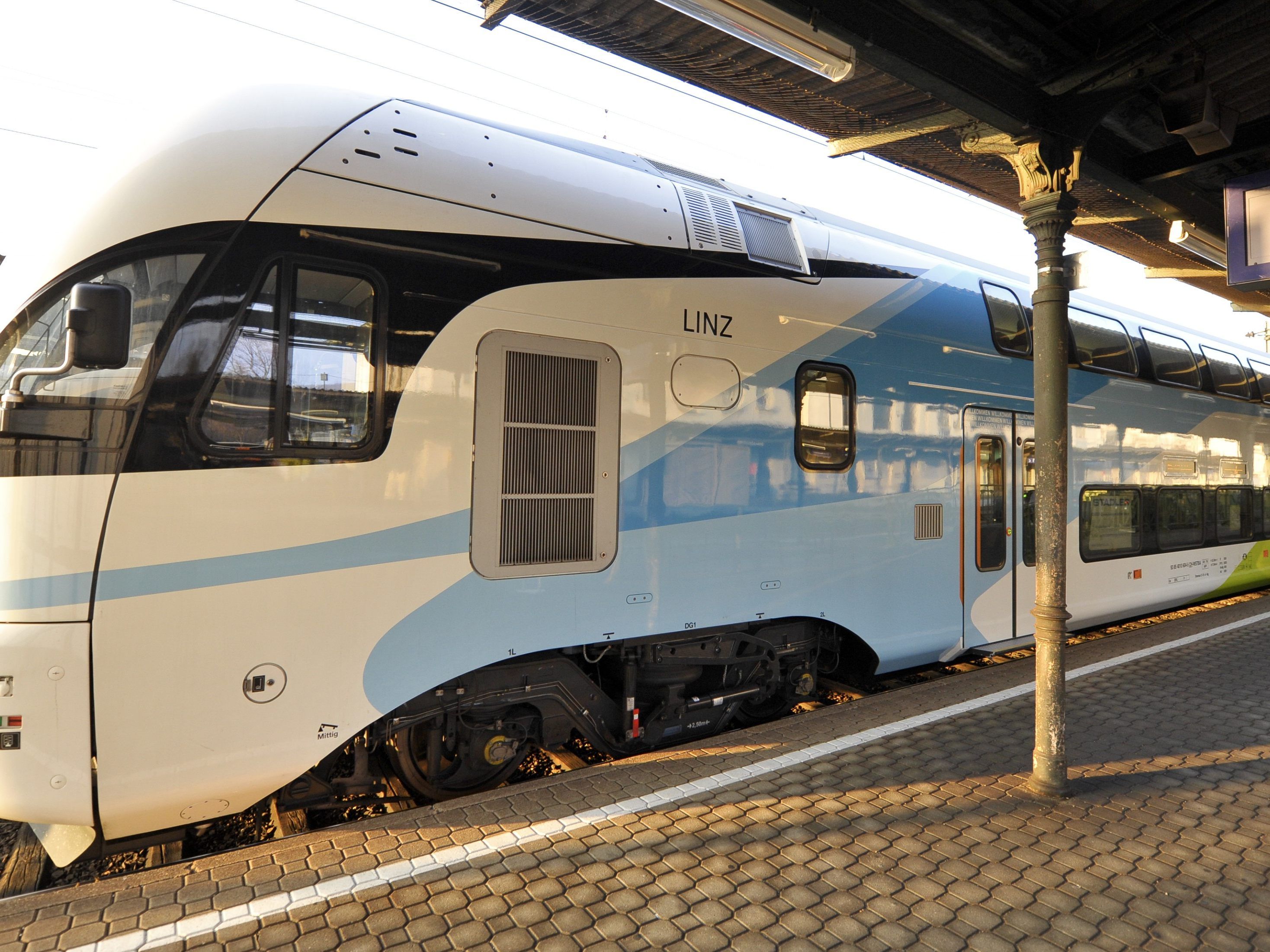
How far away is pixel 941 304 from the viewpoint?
612cm

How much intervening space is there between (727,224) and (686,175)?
58 cm

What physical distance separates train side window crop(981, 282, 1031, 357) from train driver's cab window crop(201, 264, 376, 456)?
219 inches

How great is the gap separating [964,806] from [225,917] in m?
3.53

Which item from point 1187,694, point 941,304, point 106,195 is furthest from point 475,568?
point 1187,694

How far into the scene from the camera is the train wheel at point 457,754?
3844 millimetres

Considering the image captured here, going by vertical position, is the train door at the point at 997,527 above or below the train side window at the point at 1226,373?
below

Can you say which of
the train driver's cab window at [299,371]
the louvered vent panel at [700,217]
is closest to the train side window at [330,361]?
the train driver's cab window at [299,371]

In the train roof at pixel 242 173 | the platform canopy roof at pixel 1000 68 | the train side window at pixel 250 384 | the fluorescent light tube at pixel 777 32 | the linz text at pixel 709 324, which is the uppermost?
the platform canopy roof at pixel 1000 68

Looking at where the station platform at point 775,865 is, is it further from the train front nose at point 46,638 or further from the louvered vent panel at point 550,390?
the louvered vent panel at point 550,390

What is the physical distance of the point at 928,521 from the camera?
5957 mm

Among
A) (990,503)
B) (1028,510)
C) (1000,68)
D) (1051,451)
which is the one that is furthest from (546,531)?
(1028,510)

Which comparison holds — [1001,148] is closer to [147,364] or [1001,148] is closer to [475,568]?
[475,568]

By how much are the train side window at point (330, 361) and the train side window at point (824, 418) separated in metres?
2.88

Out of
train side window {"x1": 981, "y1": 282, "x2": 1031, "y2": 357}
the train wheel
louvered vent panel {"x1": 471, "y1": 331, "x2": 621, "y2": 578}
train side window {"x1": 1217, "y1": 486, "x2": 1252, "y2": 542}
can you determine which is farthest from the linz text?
train side window {"x1": 1217, "y1": 486, "x2": 1252, "y2": 542}
